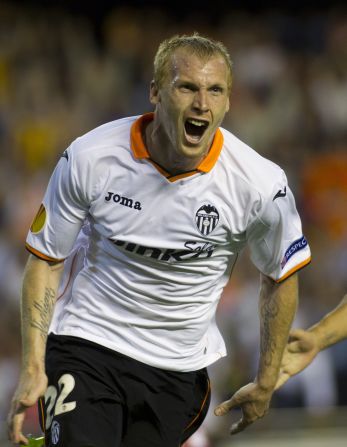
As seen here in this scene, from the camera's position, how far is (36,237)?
14.1 ft

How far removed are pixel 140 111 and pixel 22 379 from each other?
725 centimetres

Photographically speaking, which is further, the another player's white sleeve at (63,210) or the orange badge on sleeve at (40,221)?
the orange badge on sleeve at (40,221)

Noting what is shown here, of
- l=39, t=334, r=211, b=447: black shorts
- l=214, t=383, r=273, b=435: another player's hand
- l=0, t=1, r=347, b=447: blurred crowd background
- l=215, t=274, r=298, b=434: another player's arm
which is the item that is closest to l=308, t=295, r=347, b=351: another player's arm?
l=215, t=274, r=298, b=434: another player's arm

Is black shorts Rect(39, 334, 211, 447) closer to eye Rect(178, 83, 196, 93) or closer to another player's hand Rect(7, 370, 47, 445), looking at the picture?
another player's hand Rect(7, 370, 47, 445)

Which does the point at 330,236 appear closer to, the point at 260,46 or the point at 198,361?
the point at 260,46

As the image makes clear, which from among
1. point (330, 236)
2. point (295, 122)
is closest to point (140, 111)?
point (295, 122)

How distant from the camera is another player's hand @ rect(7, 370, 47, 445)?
4.00 metres

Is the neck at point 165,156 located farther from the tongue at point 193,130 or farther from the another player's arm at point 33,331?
the another player's arm at point 33,331

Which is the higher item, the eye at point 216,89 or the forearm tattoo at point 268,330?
the eye at point 216,89

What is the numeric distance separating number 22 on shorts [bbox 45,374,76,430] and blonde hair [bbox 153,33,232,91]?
124cm

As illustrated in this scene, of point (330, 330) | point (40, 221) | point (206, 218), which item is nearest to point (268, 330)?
point (330, 330)

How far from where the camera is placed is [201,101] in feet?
13.3

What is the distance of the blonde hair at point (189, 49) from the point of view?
4.12 metres

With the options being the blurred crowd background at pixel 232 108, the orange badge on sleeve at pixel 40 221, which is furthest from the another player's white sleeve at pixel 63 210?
the blurred crowd background at pixel 232 108
